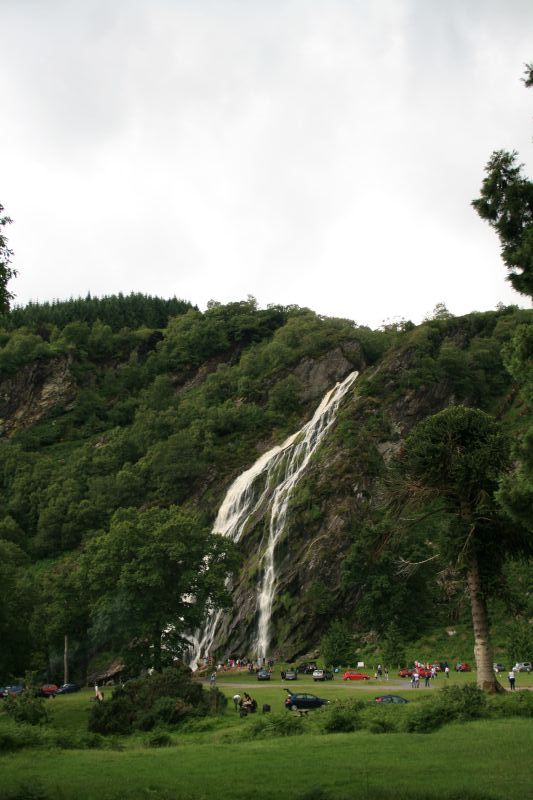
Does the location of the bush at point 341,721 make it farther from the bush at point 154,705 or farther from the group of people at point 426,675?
the group of people at point 426,675

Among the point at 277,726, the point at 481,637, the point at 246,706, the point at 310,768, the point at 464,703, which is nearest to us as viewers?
the point at 310,768

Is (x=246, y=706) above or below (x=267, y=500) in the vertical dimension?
below

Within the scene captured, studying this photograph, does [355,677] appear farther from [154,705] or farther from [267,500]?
[267,500]

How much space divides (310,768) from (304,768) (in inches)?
6.2

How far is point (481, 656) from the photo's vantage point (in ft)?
96.2

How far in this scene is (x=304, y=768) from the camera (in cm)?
1709

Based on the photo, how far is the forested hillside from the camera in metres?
48.9

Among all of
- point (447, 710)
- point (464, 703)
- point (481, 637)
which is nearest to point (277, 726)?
point (447, 710)

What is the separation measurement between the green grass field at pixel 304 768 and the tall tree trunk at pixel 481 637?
6.05m

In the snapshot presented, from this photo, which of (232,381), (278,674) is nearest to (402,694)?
(278,674)

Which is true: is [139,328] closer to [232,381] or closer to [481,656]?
[232,381]

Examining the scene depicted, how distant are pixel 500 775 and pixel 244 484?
59067mm

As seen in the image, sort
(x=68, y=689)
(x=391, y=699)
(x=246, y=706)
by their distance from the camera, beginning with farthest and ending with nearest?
(x=68, y=689)
(x=246, y=706)
(x=391, y=699)

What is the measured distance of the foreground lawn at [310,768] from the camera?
14.5 metres
